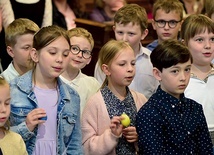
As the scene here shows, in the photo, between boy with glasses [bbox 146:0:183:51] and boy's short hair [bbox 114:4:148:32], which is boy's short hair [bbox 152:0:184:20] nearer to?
boy with glasses [bbox 146:0:183:51]

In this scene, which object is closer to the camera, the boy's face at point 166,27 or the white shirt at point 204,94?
the white shirt at point 204,94

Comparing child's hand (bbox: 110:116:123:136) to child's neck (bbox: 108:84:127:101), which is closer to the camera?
child's hand (bbox: 110:116:123:136)

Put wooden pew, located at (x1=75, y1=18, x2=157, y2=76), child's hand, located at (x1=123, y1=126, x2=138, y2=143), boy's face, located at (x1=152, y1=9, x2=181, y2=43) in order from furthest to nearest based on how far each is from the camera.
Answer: wooden pew, located at (x1=75, y1=18, x2=157, y2=76) < boy's face, located at (x1=152, y1=9, x2=181, y2=43) < child's hand, located at (x1=123, y1=126, x2=138, y2=143)

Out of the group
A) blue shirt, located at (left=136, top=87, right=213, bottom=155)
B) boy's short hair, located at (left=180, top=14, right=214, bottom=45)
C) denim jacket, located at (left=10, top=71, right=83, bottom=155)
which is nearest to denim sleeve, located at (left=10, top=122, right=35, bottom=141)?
denim jacket, located at (left=10, top=71, right=83, bottom=155)

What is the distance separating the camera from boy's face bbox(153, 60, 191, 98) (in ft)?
12.2

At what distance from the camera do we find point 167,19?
5023mm

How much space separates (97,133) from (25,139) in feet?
1.60

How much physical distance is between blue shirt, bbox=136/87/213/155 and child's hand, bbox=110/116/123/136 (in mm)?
100

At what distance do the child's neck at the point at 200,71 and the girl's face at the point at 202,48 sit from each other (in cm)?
3

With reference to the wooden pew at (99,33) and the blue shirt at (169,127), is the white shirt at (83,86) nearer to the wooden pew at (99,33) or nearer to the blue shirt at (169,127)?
the blue shirt at (169,127)

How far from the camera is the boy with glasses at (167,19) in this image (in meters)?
4.99

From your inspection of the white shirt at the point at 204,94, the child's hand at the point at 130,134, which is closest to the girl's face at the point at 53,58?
the child's hand at the point at 130,134

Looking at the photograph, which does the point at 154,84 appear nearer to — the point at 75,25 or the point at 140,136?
the point at 140,136

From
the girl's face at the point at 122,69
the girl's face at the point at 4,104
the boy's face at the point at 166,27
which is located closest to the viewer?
the girl's face at the point at 4,104
